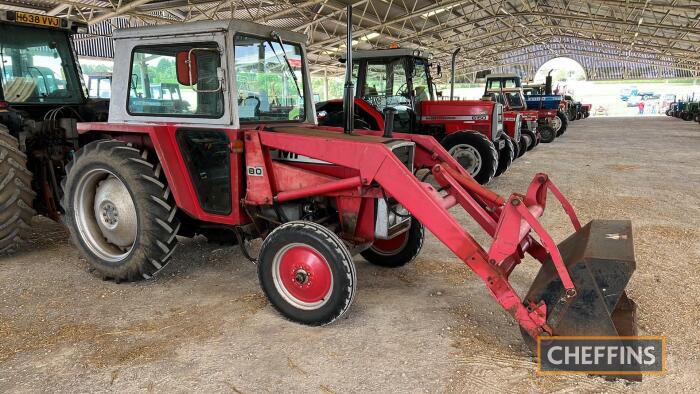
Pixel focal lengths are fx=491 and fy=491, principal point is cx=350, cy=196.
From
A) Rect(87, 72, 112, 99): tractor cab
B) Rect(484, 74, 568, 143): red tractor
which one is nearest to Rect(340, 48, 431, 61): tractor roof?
Rect(87, 72, 112, 99): tractor cab

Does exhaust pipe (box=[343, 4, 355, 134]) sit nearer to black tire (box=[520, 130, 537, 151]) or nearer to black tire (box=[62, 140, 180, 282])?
black tire (box=[62, 140, 180, 282])

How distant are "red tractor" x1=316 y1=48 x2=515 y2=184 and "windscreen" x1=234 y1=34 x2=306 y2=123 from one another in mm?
3822

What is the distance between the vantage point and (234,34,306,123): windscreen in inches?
132

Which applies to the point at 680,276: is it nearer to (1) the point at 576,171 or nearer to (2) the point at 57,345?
(2) the point at 57,345

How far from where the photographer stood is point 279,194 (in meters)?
3.32

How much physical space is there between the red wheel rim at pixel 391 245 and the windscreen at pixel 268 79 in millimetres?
1231

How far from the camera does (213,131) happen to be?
11.0 feet

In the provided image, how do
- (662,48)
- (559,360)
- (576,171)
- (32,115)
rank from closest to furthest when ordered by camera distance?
(559,360), (32,115), (576,171), (662,48)

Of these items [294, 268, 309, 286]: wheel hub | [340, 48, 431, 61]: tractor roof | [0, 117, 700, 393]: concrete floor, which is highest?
[340, 48, 431, 61]: tractor roof

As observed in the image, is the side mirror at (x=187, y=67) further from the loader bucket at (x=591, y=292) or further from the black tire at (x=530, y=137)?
the black tire at (x=530, y=137)

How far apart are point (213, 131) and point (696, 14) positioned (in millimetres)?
24553

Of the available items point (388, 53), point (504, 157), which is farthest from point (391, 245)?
point (504, 157)

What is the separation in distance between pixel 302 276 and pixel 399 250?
1.26 meters

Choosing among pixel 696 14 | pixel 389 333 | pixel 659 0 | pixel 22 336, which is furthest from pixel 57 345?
pixel 696 14
